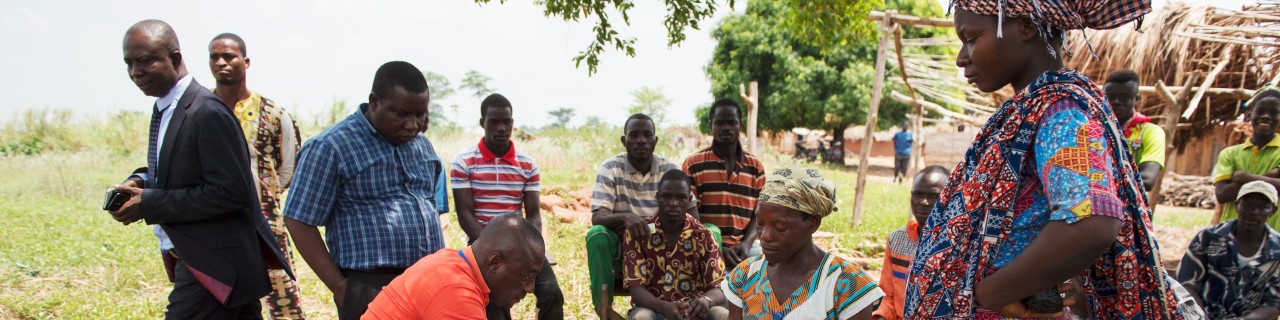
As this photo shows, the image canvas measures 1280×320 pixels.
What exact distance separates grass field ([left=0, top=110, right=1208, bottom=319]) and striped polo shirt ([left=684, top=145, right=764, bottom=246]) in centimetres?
123

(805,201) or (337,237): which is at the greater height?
(805,201)

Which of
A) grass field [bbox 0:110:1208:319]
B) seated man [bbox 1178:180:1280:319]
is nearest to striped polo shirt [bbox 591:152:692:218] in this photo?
grass field [bbox 0:110:1208:319]

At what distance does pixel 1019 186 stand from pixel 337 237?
7.76 feet

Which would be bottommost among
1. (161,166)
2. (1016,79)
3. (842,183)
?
(842,183)

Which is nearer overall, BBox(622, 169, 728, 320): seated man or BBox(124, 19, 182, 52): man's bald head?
BBox(124, 19, 182, 52): man's bald head

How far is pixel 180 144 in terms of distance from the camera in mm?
2641

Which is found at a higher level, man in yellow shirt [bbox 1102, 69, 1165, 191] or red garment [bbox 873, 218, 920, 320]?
man in yellow shirt [bbox 1102, 69, 1165, 191]

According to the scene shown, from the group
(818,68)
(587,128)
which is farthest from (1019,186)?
(818,68)

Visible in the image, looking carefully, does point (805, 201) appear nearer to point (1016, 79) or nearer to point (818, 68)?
point (1016, 79)

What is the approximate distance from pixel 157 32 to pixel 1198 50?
341 inches

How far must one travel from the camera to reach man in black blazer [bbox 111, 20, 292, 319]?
8.47ft

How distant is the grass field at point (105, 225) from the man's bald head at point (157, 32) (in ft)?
9.01

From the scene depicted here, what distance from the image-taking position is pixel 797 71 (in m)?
21.7

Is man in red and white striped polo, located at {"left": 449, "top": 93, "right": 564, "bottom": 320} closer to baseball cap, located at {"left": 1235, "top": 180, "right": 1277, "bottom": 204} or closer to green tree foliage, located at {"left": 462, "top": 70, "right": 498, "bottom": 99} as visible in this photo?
baseball cap, located at {"left": 1235, "top": 180, "right": 1277, "bottom": 204}
